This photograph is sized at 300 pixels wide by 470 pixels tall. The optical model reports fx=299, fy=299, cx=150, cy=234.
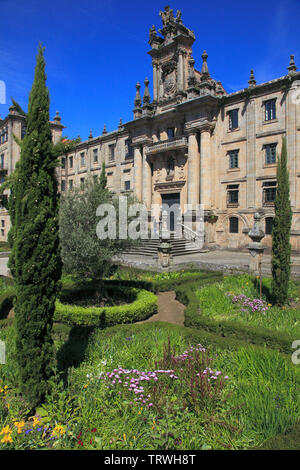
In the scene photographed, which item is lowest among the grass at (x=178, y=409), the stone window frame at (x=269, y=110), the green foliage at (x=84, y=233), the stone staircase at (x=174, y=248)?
the grass at (x=178, y=409)

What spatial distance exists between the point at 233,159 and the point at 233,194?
9.08 feet

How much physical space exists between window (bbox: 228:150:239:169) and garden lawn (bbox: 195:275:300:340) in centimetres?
1292

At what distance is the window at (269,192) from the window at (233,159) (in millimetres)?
2964

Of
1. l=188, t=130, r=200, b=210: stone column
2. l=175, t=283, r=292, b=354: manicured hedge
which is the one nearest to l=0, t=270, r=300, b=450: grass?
l=175, t=283, r=292, b=354: manicured hedge

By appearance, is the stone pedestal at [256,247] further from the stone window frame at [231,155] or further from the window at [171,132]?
the window at [171,132]

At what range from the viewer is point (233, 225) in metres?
23.8

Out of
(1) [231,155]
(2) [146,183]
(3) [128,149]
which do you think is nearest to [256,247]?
(1) [231,155]

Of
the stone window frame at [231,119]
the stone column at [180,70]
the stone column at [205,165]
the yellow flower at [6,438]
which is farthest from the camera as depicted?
the stone column at [180,70]

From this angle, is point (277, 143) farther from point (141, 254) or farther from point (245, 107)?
point (141, 254)

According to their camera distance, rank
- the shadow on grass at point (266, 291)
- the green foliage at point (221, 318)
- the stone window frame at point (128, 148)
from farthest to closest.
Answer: the stone window frame at point (128, 148) < the shadow on grass at point (266, 291) < the green foliage at point (221, 318)

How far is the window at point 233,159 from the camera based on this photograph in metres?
23.6

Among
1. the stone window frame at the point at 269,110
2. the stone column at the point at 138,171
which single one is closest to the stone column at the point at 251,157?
the stone window frame at the point at 269,110

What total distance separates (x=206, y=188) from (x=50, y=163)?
2028 centimetres

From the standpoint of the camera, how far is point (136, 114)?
29.4 m
